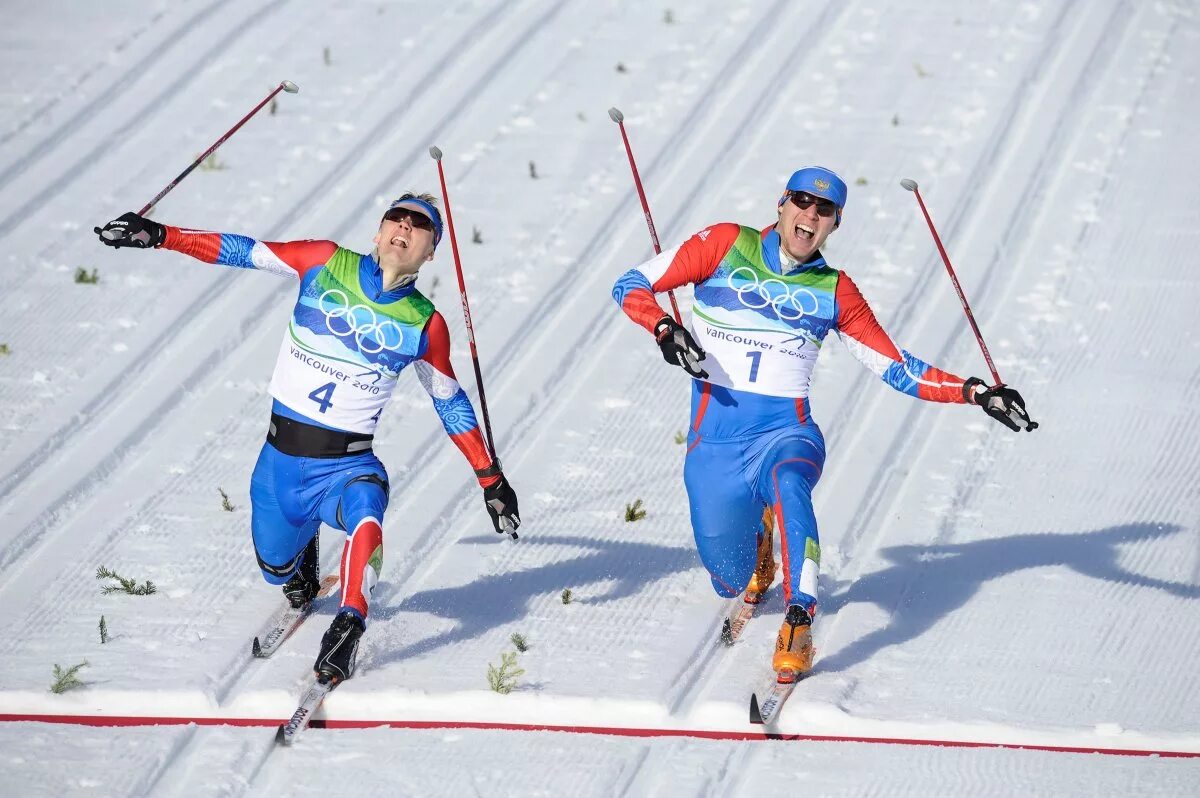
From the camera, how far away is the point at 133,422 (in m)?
9.02

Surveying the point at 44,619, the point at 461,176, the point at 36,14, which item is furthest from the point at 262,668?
the point at 36,14

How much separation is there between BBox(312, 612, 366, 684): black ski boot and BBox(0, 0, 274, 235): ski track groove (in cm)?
561

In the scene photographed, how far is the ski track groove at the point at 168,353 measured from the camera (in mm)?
8633

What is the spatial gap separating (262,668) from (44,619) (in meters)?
1.04

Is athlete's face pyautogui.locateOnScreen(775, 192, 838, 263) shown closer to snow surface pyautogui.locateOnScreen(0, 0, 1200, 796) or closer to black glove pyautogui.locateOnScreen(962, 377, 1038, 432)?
black glove pyautogui.locateOnScreen(962, 377, 1038, 432)

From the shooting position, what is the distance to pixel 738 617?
284 inches

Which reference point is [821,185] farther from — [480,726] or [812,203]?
[480,726]

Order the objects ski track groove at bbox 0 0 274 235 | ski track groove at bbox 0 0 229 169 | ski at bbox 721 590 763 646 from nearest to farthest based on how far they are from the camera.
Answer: ski at bbox 721 590 763 646 < ski track groove at bbox 0 0 274 235 < ski track groove at bbox 0 0 229 169

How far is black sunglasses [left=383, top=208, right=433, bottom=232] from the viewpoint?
6.56 metres

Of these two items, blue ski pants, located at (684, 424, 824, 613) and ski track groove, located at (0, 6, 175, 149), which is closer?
blue ski pants, located at (684, 424, 824, 613)

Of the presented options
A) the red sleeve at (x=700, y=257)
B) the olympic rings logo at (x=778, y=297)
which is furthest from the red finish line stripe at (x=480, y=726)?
the red sleeve at (x=700, y=257)

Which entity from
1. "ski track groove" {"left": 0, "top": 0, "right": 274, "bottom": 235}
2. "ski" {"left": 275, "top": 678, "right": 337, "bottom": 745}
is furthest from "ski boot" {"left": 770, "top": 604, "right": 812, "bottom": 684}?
"ski track groove" {"left": 0, "top": 0, "right": 274, "bottom": 235}

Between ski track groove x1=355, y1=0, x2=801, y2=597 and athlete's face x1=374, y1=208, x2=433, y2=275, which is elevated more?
athlete's face x1=374, y1=208, x2=433, y2=275

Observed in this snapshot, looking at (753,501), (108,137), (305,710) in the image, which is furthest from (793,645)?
(108,137)
